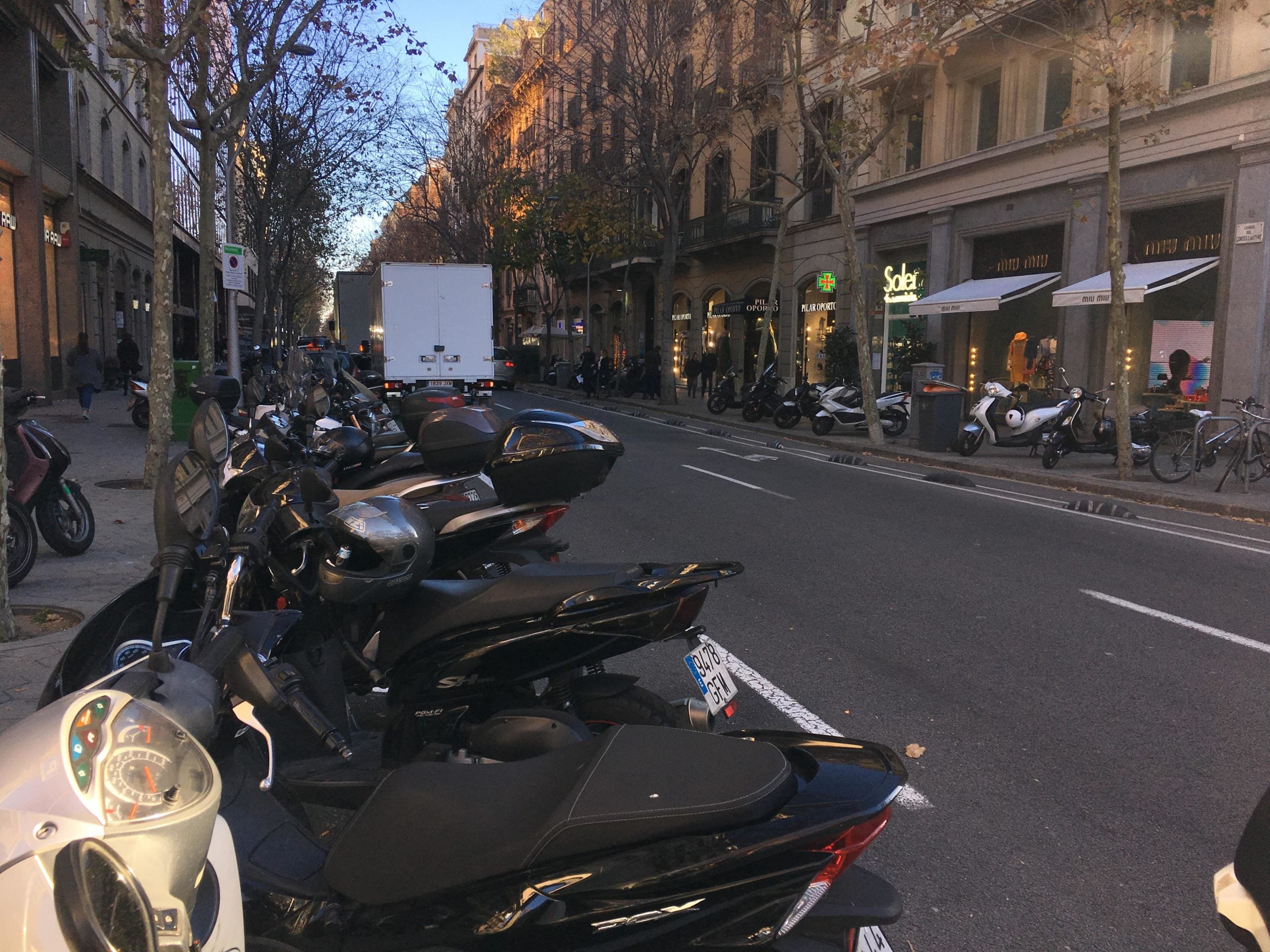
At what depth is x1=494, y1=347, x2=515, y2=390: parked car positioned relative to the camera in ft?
132

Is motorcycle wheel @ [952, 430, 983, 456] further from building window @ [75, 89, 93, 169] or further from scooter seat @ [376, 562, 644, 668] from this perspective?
building window @ [75, 89, 93, 169]

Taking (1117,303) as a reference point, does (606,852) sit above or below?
below

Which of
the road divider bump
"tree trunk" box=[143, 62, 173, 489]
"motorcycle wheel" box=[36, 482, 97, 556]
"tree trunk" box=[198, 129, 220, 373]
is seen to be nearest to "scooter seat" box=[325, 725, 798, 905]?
"motorcycle wheel" box=[36, 482, 97, 556]

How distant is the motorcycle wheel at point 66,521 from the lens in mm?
7203

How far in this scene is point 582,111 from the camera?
3022cm

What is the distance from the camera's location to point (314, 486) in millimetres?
2783

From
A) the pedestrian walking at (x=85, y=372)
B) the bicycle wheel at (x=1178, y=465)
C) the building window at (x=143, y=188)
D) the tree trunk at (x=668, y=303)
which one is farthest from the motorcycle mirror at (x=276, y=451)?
the building window at (x=143, y=188)

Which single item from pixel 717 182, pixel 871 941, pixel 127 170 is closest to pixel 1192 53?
pixel 717 182

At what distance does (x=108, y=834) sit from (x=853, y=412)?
19374 mm

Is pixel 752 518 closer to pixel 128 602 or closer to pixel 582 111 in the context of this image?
pixel 128 602

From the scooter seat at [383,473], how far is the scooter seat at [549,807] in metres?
3.17

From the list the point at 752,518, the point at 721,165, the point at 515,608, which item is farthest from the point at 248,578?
the point at 721,165

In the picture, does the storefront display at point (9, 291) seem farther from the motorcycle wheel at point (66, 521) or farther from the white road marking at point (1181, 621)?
the white road marking at point (1181, 621)

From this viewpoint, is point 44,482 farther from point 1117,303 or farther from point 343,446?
point 1117,303
